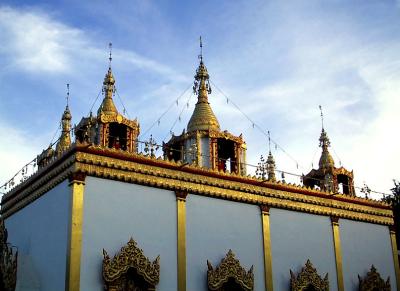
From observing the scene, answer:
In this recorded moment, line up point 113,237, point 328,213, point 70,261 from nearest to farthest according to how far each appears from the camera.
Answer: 1. point 70,261
2. point 113,237
3. point 328,213

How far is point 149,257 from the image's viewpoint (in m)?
21.1

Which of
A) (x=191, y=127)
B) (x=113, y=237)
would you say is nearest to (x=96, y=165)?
(x=113, y=237)

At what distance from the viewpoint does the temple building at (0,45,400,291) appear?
2038 cm

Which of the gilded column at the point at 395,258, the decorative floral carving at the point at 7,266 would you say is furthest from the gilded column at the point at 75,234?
the gilded column at the point at 395,258

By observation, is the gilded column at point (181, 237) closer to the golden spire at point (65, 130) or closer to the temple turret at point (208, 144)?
the temple turret at point (208, 144)

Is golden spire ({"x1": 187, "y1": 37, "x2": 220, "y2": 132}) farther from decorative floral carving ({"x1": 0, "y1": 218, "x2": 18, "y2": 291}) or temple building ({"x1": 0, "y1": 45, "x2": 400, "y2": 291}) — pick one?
decorative floral carving ({"x1": 0, "y1": 218, "x2": 18, "y2": 291})

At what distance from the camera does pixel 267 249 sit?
80.8 feet

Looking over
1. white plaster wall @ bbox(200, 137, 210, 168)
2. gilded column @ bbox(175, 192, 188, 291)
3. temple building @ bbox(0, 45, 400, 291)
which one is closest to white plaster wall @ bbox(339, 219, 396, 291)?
temple building @ bbox(0, 45, 400, 291)

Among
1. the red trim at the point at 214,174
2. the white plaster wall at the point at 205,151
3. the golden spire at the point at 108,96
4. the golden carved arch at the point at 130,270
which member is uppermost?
the golden spire at the point at 108,96

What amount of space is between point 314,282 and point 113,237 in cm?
957

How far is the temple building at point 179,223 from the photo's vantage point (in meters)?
20.4

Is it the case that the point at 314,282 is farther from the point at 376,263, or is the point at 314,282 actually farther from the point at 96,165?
the point at 96,165

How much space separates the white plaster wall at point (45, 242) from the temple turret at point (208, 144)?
22.0ft

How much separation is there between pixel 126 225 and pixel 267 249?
6654mm
